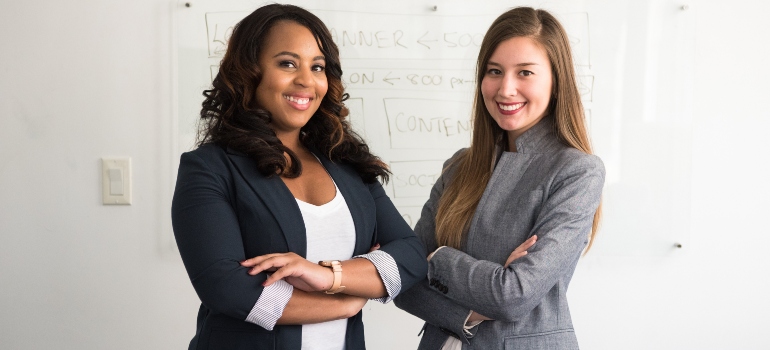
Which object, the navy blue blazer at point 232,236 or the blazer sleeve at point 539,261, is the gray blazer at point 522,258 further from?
the navy blue blazer at point 232,236

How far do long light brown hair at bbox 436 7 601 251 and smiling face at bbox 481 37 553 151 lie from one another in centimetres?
2

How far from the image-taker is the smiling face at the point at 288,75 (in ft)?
4.82

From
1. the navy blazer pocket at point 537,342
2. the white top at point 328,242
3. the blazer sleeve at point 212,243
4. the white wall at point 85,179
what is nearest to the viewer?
the blazer sleeve at point 212,243

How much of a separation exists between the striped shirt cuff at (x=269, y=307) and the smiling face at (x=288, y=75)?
1.20 feet

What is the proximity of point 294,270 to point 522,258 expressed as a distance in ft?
1.65

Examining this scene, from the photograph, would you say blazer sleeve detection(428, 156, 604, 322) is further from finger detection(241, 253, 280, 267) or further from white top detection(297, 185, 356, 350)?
finger detection(241, 253, 280, 267)

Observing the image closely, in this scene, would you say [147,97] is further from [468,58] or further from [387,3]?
[468,58]

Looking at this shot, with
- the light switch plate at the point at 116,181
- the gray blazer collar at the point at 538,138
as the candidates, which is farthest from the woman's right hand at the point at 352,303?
the light switch plate at the point at 116,181

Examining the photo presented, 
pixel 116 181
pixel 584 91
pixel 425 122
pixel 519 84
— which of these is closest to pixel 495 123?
pixel 519 84

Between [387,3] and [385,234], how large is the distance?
1.33 metres

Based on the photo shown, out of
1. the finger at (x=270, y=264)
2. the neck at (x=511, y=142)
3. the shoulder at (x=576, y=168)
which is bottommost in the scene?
the finger at (x=270, y=264)

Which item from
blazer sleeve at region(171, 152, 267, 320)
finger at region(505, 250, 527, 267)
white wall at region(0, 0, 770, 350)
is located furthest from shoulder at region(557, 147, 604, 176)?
white wall at region(0, 0, 770, 350)

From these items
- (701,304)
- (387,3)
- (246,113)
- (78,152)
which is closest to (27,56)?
(78,152)

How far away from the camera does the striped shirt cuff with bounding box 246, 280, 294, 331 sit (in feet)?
4.31
